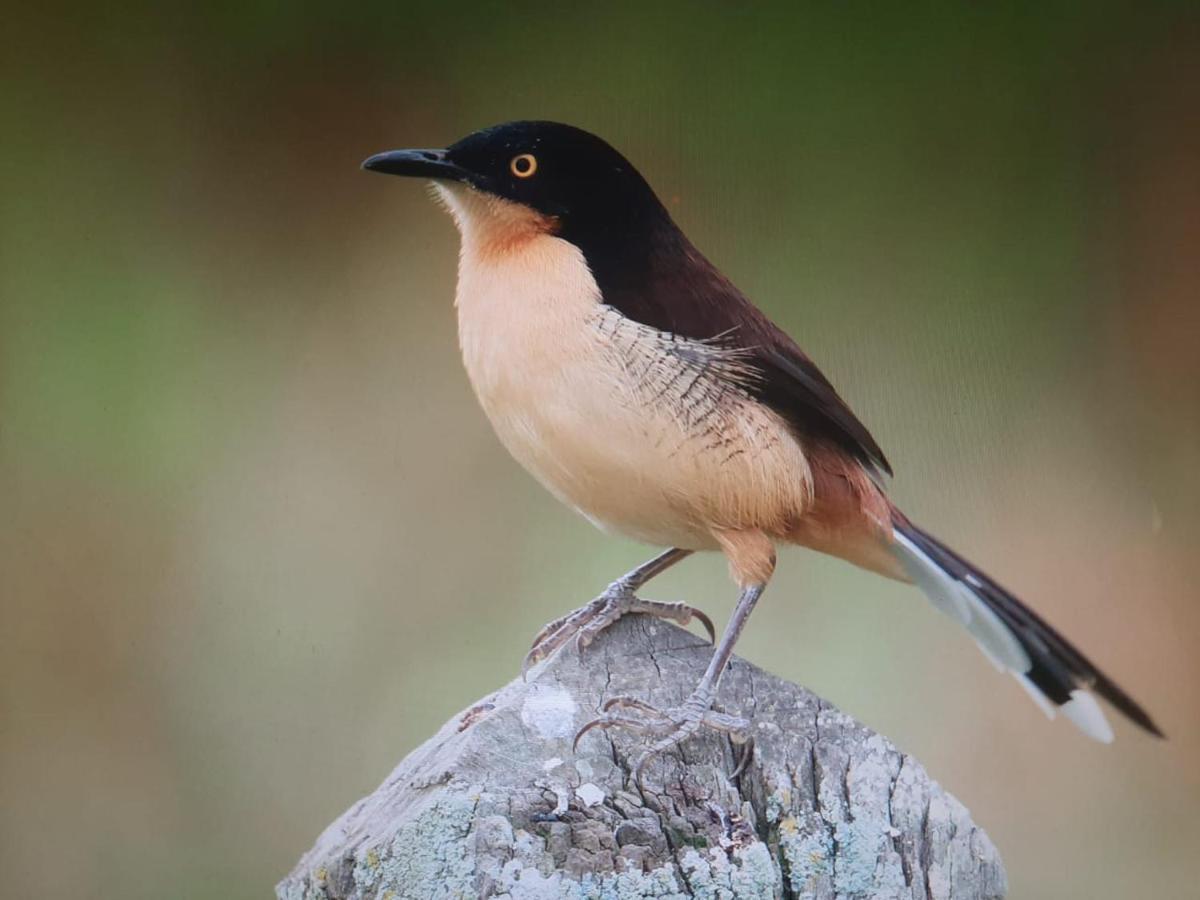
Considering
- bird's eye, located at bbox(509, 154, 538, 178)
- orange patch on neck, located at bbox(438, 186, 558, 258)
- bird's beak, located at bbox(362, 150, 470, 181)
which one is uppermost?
bird's eye, located at bbox(509, 154, 538, 178)

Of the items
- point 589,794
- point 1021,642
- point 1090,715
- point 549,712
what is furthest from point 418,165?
point 1090,715

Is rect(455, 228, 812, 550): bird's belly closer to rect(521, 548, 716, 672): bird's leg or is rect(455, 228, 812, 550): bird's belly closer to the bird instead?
the bird

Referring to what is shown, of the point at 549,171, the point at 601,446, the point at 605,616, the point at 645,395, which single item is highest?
the point at 549,171

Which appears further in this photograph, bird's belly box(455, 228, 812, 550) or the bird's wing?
the bird's wing

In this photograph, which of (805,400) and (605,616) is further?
(805,400)

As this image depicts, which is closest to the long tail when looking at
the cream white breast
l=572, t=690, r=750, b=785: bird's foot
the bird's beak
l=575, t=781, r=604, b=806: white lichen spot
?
the cream white breast

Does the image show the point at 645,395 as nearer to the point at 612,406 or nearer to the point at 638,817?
the point at 612,406
